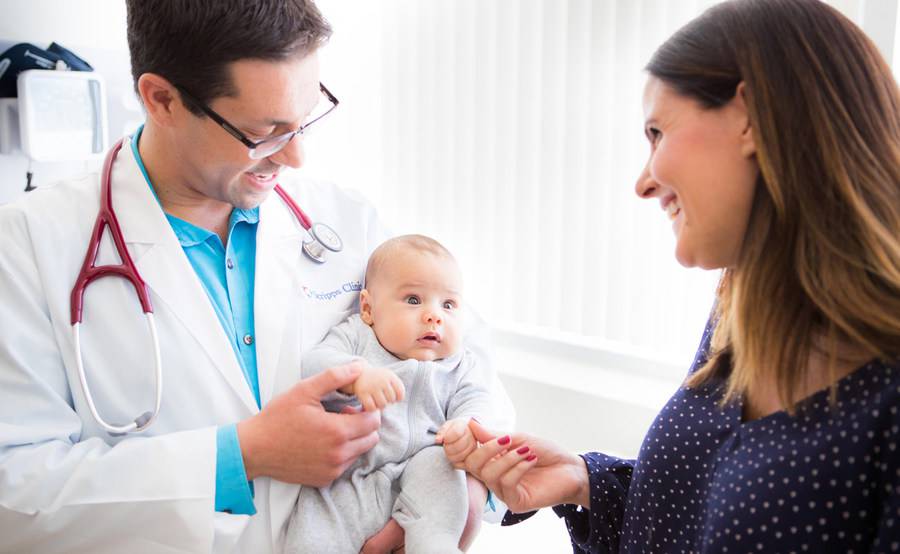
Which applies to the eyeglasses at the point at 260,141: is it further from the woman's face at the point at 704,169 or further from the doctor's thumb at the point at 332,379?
the woman's face at the point at 704,169

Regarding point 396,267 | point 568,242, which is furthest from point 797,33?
point 568,242

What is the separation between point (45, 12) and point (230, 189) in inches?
39.3

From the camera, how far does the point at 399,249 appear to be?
1552 mm

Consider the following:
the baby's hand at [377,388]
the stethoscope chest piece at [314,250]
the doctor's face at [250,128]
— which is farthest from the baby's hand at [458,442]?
the doctor's face at [250,128]

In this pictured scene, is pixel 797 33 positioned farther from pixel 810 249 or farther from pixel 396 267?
pixel 396 267

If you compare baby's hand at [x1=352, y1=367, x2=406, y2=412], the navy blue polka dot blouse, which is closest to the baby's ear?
baby's hand at [x1=352, y1=367, x2=406, y2=412]

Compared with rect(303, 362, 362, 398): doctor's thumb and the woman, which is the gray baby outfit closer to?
rect(303, 362, 362, 398): doctor's thumb

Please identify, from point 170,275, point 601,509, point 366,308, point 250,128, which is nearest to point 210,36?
point 250,128

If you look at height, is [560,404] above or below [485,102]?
below

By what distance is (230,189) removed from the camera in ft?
4.77

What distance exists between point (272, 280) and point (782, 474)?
977 millimetres

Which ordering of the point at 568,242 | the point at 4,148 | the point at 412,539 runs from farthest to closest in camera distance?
the point at 568,242
the point at 4,148
the point at 412,539

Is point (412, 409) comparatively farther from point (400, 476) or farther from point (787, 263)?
point (787, 263)

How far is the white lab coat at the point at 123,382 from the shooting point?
3.98 feet
